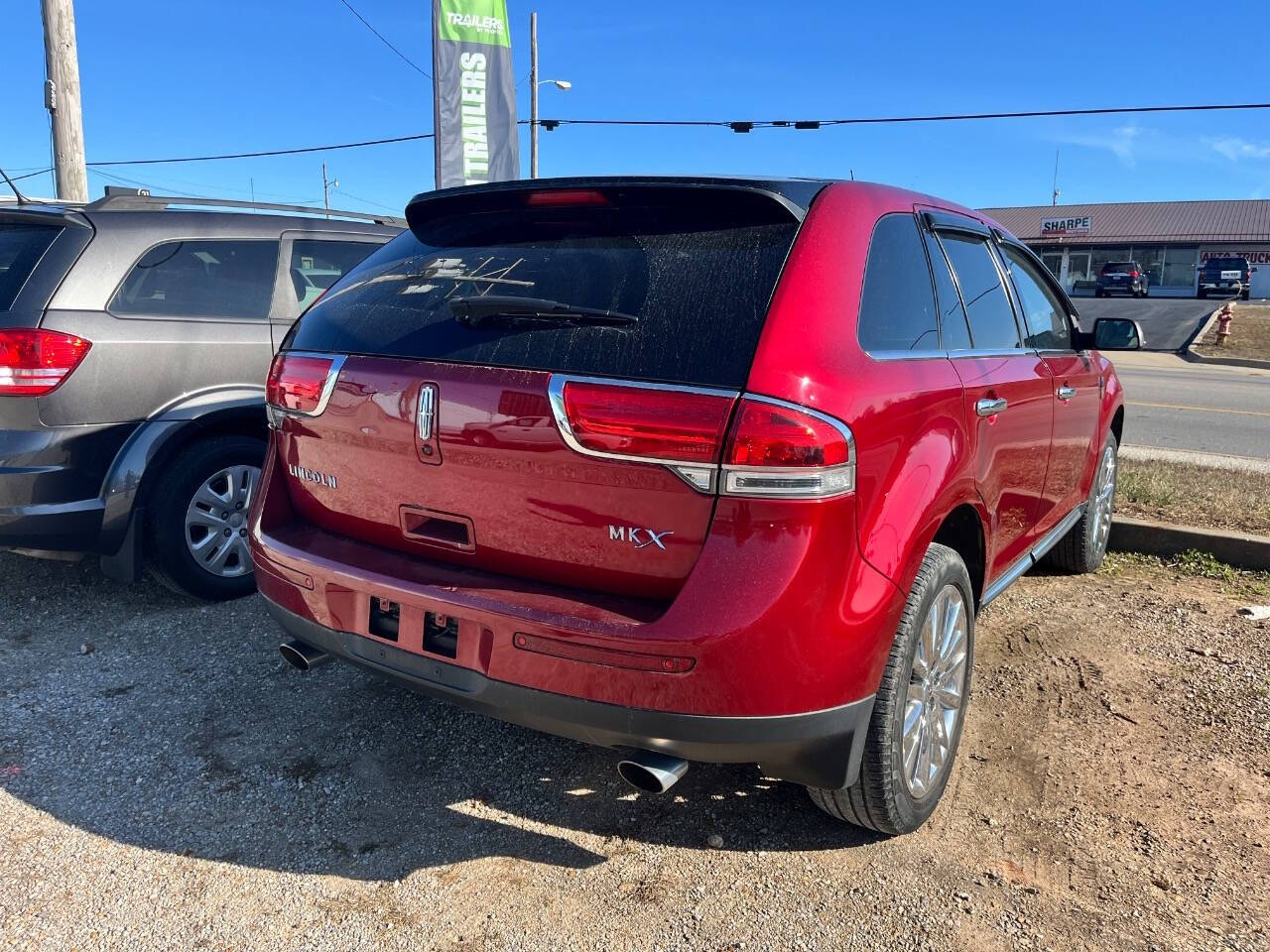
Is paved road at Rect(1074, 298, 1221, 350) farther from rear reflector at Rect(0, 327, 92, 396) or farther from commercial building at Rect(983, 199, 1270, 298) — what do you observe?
rear reflector at Rect(0, 327, 92, 396)

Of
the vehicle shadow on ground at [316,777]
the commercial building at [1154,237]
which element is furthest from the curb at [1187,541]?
the commercial building at [1154,237]

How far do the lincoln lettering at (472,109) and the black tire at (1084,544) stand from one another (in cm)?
1056

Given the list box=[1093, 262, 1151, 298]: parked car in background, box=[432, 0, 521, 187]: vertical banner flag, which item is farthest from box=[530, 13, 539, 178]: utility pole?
box=[1093, 262, 1151, 298]: parked car in background

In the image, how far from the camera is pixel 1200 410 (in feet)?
42.3

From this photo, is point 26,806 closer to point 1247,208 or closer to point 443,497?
point 443,497

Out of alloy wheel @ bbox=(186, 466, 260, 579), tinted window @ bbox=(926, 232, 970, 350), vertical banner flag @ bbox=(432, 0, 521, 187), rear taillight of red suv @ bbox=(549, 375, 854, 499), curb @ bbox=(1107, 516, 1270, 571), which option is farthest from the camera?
vertical banner flag @ bbox=(432, 0, 521, 187)

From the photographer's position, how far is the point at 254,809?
9.23 feet

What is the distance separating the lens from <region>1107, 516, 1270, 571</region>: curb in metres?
5.09

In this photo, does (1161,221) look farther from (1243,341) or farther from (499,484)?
(499,484)

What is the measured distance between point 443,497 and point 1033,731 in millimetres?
2226

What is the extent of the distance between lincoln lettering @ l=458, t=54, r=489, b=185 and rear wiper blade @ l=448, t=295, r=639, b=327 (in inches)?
464

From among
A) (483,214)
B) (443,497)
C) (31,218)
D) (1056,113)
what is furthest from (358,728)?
(1056,113)

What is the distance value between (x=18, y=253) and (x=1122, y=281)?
1888 inches

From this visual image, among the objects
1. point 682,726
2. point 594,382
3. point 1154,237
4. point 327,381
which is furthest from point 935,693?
point 1154,237
